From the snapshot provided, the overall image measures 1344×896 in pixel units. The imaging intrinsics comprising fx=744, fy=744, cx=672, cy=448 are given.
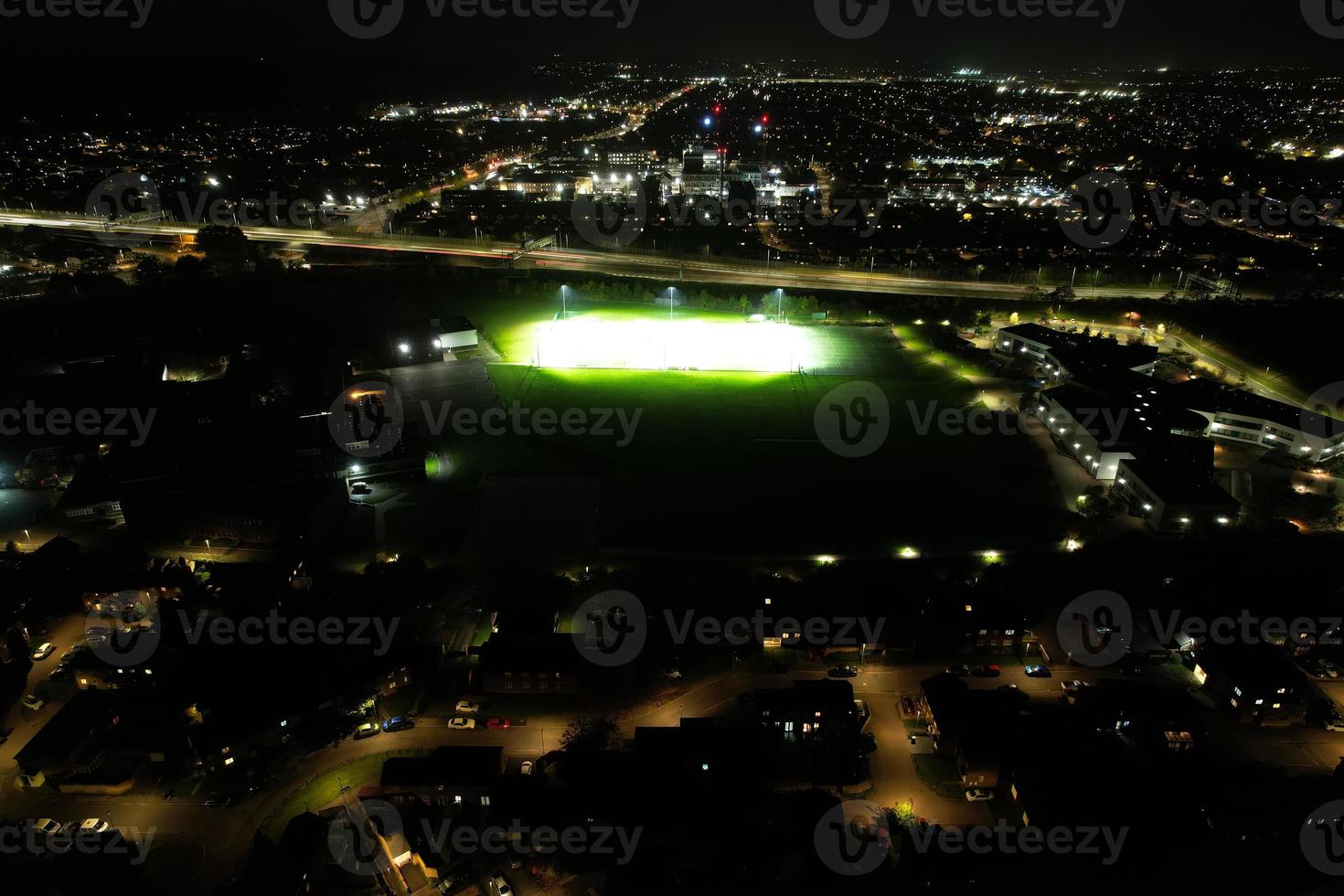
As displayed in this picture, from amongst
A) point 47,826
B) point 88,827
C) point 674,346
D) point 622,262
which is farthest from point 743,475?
point 622,262

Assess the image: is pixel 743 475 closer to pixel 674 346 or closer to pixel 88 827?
pixel 674 346

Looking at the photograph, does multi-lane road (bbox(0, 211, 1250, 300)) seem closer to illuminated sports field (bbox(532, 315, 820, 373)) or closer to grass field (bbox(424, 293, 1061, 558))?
Result: illuminated sports field (bbox(532, 315, 820, 373))

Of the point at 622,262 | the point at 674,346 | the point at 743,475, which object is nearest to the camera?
the point at 743,475

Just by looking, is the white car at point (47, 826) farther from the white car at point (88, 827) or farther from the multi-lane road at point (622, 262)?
the multi-lane road at point (622, 262)

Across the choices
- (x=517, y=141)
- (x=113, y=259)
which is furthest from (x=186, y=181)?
(x=517, y=141)

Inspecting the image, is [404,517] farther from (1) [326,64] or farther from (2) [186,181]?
(1) [326,64]

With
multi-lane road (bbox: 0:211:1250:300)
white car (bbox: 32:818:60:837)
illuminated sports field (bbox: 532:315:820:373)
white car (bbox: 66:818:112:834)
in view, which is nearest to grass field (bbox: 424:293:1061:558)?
illuminated sports field (bbox: 532:315:820:373)
